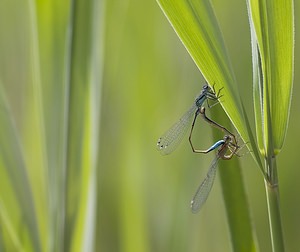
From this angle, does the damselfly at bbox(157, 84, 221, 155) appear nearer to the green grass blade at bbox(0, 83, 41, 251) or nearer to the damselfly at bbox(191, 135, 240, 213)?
the damselfly at bbox(191, 135, 240, 213)

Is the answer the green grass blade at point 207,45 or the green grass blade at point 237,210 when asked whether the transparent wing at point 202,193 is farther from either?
the green grass blade at point 207,45

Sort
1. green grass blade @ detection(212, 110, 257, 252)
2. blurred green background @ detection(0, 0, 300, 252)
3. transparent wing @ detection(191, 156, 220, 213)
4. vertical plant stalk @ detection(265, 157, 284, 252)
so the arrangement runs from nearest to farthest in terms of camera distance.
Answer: vertical plant stalk @ detection(265, 157, 284, 252), green grass blade @ detection(212, 110, 257, 252), transparent wing @ detection(191, 156, 220, 213), blurred green background @ detection(0, 0, 300, 252)

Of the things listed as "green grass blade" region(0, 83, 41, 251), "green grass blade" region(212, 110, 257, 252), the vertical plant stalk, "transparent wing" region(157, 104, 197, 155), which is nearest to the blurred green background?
"green grass blade" region(0, 83, 41, 251)

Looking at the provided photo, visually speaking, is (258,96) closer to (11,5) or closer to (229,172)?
(229,172)

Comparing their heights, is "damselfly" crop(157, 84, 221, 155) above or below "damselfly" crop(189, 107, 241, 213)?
above

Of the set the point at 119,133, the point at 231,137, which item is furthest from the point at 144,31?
the point at 231,137

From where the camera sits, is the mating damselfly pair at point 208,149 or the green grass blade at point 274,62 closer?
the green grass blade at point 274,62

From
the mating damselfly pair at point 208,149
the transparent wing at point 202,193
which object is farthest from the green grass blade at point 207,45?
the transparent wing at point 202,193
